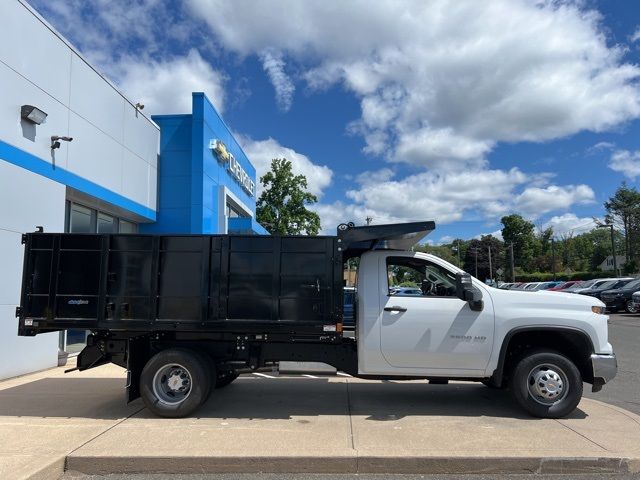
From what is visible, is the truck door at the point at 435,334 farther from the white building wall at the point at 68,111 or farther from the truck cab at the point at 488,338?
the white building wall at the point at 68,111

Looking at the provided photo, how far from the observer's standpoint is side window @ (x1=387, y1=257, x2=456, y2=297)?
6.76 metres

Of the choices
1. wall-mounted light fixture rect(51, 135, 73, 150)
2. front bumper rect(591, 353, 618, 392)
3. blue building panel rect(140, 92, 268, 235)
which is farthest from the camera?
blue building panel rect(140, 92, 268, 235)

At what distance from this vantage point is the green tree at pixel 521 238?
98.7 m

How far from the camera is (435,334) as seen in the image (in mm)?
6438

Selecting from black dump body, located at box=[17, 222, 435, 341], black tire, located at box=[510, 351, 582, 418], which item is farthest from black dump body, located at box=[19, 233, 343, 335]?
black tire, located at box=[510, 351, 582, 418]

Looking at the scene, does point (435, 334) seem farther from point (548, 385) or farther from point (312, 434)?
point (312, 434)

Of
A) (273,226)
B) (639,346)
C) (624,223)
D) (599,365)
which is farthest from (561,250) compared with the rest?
(599,365)

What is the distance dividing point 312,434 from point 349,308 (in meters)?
2.55

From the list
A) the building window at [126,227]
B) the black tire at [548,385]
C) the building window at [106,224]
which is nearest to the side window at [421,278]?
the black tire at [548,385]

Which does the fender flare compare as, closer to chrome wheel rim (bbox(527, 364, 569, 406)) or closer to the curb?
chrome wheel rim (bbox(527, 364, 569, 406))

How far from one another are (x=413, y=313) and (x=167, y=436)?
3.14 meters

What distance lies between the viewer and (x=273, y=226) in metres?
36.1

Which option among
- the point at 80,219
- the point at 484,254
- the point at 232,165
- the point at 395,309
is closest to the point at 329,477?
the point at 395,309

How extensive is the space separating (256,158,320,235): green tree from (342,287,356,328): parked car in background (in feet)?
92.7
